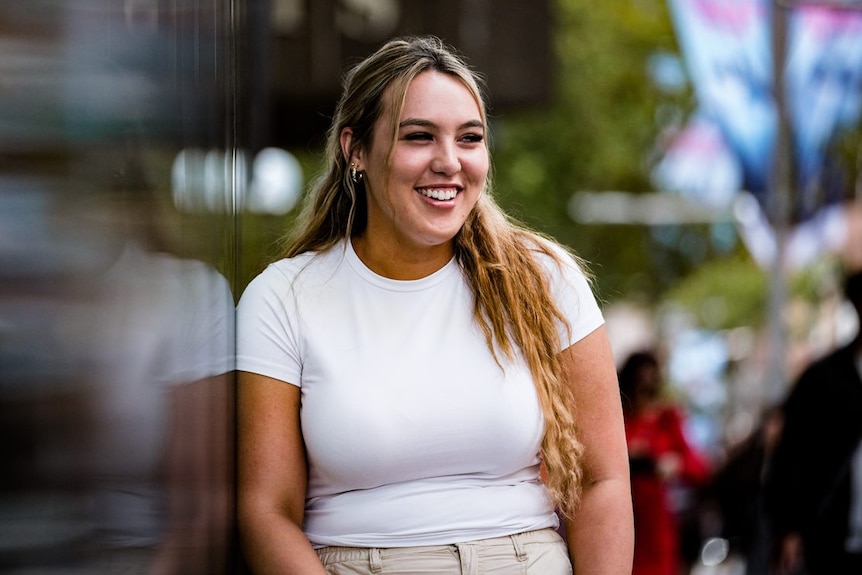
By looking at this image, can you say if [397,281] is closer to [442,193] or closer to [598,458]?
A: [442,193]

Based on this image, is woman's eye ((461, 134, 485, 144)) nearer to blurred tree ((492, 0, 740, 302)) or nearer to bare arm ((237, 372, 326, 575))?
bare arm ((237, 372, 326, 575))

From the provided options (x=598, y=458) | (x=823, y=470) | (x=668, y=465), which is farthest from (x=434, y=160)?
(x=668, y=465)

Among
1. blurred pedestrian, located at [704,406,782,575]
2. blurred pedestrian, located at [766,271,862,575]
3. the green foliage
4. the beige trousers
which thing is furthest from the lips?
the green foliage

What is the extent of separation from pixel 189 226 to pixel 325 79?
39.1ft

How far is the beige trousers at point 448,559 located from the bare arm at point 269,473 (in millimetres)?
72

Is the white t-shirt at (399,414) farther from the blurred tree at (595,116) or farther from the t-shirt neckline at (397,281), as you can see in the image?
the blurred tree at (595,116)

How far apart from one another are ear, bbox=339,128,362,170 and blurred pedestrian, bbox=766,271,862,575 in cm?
344

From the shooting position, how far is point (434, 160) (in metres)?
2.72

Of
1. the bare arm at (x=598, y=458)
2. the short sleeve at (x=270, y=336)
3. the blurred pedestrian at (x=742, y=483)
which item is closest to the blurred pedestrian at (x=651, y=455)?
the blurred pedestrian at (x=742, y=483)

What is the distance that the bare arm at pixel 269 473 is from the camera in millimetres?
2572

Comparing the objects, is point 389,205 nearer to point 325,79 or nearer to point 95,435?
point 95,435

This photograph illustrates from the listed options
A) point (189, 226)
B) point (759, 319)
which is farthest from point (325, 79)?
point (759, 319)

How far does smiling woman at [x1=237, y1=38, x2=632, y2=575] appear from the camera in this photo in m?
2.58

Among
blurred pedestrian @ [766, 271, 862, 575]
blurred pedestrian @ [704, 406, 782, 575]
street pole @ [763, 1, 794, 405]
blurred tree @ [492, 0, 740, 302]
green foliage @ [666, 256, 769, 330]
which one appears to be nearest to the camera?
blurred pedestrian @ [766, 271, 862, 575]
